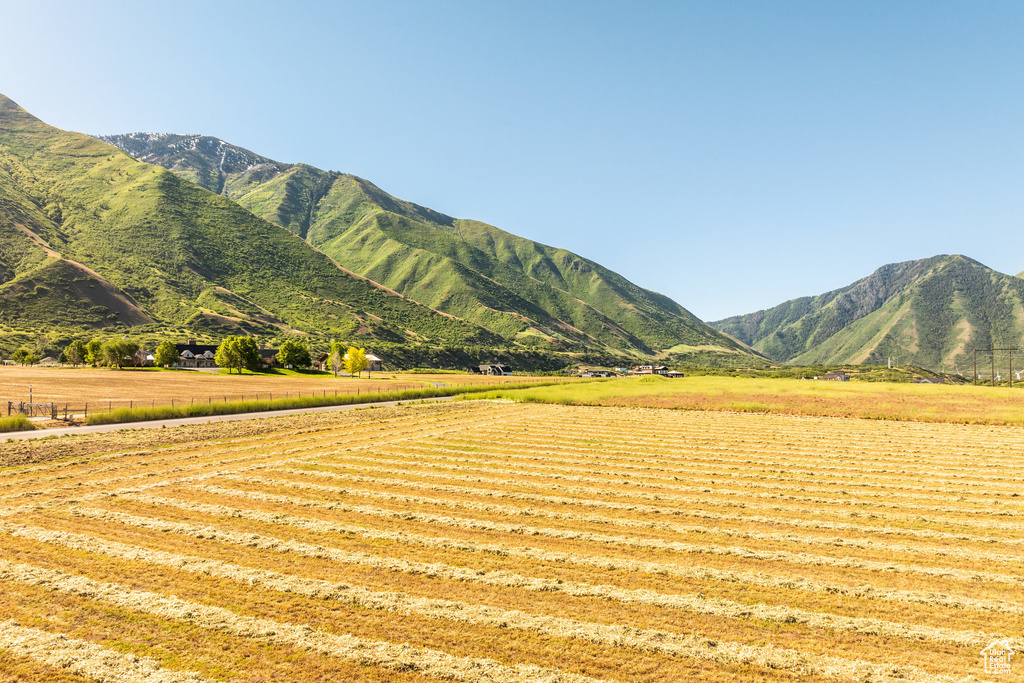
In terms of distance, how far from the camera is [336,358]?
5002 inches

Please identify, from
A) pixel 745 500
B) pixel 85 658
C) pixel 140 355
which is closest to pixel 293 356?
pixel 140 355

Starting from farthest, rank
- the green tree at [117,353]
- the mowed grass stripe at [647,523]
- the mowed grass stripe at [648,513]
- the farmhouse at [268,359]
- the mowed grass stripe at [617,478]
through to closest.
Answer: the farmhouse at [268,359], the green tree at [117,353], the mowed grass stripe at [617,478], the mowed grass stripe at [648,513], the mowed grass stripe at [647,523]

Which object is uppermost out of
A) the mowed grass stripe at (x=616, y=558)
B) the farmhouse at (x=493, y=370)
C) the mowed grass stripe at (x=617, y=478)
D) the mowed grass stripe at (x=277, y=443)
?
the mowed grass stripe at (x=616, y=558)

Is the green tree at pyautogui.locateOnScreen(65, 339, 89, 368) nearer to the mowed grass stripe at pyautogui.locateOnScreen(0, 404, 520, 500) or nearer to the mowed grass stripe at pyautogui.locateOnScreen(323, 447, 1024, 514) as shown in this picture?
the mowed grass stripe at pyautogui.locateOnScreen(0, 404, 520, 500)

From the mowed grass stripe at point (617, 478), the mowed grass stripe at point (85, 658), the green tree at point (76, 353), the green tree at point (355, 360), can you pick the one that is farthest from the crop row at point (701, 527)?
the green tree at point (76, 353)

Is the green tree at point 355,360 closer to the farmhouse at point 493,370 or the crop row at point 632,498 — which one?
the farmhouse at point 493,370

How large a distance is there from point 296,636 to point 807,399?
62.3m

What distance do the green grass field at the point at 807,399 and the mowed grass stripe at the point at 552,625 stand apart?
4821cm

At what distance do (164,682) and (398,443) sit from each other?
2115 cm

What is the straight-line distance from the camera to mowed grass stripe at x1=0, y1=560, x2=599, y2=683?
22.3 ft

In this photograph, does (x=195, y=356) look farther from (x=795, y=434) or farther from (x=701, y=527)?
(x=701, y=527)

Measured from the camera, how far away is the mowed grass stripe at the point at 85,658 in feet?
21.8

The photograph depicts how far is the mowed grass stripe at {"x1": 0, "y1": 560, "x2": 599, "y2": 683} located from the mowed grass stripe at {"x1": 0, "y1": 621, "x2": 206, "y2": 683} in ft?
3.37

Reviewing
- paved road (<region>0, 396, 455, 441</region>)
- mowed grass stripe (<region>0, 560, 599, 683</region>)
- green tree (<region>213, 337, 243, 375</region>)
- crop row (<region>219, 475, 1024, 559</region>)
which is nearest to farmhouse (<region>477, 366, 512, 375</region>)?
green tree (<region>213, 337, 243, 375</region>)
